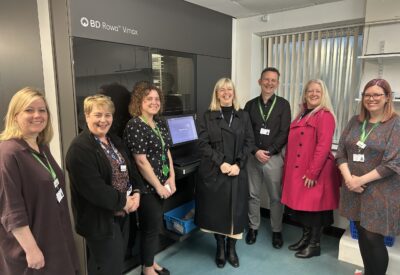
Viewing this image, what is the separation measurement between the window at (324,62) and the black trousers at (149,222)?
7.05 ft

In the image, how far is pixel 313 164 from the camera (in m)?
2.37

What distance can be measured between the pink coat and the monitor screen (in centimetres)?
93

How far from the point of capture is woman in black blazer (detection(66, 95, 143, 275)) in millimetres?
1543

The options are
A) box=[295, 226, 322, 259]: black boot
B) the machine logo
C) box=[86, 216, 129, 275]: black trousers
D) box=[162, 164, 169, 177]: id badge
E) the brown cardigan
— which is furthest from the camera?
box=[295, 226, 322, 259]: black boot

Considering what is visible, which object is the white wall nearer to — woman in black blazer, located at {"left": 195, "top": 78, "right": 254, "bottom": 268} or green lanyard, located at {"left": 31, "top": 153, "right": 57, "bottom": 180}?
woman in black blazer, located at {"left": 195, "top": 78, "right": 254, "bottom": 268}

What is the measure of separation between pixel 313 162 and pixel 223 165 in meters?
0.74

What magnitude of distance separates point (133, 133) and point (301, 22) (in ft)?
7.17

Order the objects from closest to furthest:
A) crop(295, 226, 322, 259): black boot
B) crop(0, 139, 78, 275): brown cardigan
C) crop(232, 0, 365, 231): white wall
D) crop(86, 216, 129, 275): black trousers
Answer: crop(0, 139, 78, 275): brown cardigan < crop(86, 216, 129, 275): black trousers < crop(295, 226, 322, 259): black boot < crop(232, 0, 365, 231): white wall

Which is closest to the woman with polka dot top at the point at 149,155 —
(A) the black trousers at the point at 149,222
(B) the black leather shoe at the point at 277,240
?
(A) the black trousers at the point at 149,222

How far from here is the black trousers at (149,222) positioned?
2.12 metres

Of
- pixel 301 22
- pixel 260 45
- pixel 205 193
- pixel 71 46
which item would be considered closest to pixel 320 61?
pixel 301 22

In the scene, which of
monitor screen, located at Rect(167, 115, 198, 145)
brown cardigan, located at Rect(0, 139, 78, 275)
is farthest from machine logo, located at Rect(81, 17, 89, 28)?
monitor screen, located at Rect(167, 115, 198, 145)

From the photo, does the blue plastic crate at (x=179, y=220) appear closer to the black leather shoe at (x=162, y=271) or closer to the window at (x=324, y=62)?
the black leather shoe at (x=162, y=271)

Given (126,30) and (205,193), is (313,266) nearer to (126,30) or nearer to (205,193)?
(205,193)
